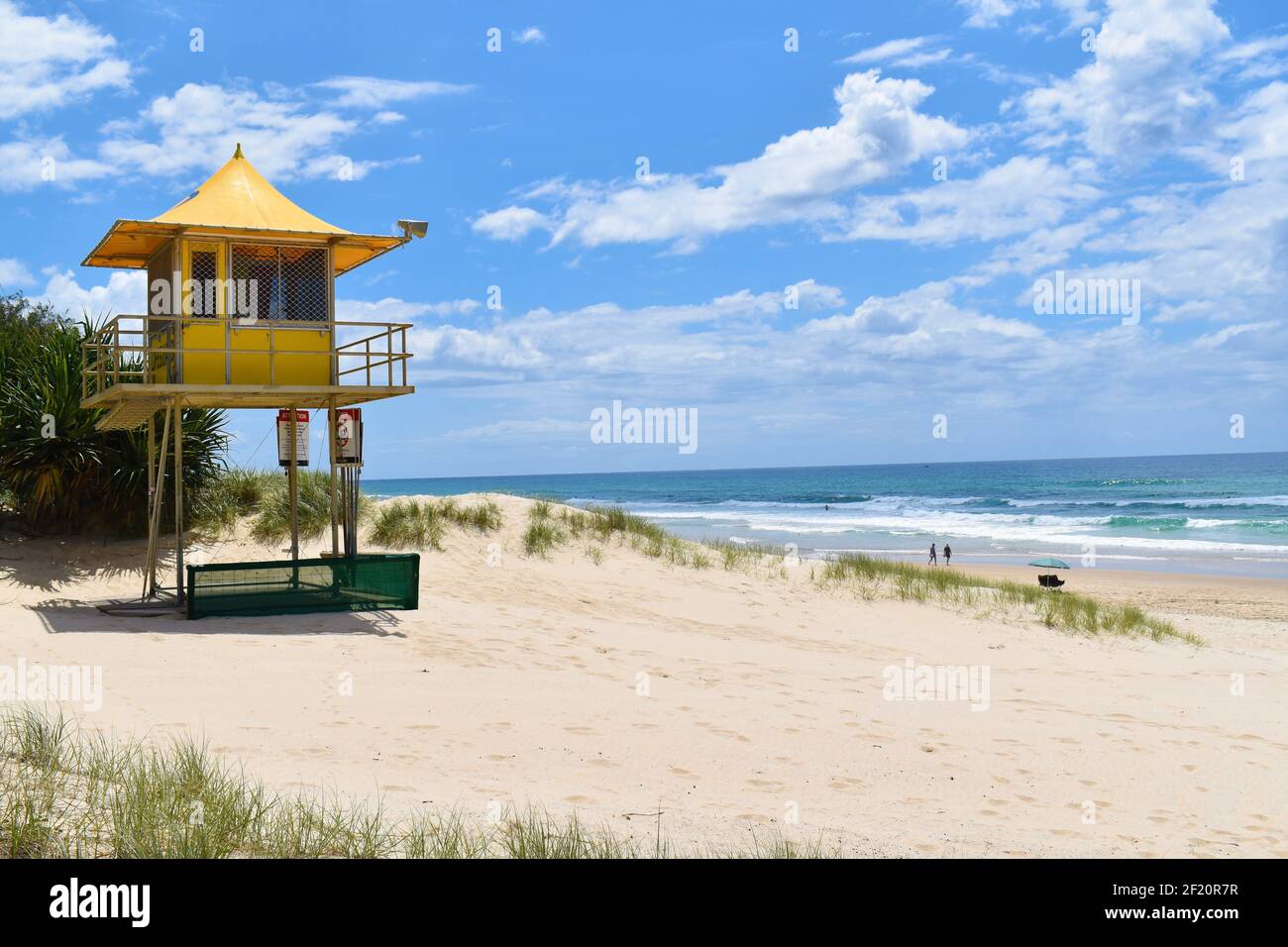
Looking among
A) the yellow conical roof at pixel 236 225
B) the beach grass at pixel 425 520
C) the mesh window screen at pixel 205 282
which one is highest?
the yellow conical roof at pixel 236 225

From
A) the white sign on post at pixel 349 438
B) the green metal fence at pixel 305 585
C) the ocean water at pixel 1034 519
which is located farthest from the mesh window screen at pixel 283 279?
the ocean water at pixel 1034 519

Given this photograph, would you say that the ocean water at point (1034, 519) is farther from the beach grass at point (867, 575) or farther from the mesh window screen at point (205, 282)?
the mesh window screen at point (205, 282)

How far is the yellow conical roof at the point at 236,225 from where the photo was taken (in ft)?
46.9

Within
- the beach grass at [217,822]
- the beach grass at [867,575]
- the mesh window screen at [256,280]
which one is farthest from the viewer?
the beach grass at [867,575]

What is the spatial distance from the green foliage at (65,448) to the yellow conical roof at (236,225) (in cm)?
260

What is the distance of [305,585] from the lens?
1456 cm

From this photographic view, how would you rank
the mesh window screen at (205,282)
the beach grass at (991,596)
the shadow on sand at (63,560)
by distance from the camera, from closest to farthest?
the mesh window screen at (205,282) < the shadow on sand at (63,560) < the beach grass at (991,596)

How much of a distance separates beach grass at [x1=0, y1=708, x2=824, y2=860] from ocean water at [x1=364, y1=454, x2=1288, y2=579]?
2906 centimetres

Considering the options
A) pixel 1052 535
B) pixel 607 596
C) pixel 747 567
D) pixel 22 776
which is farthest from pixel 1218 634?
pixel 1052 535

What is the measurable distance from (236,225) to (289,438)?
3.56 metres

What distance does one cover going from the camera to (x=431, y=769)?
25.0ft

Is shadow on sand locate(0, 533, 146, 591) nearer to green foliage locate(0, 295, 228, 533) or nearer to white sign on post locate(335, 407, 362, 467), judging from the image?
green foliage locate(0, 295, 228, 533)

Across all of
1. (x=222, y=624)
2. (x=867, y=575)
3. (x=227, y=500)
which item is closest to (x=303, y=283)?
(x=222, y=624)

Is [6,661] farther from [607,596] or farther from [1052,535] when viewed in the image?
[1052,535]
